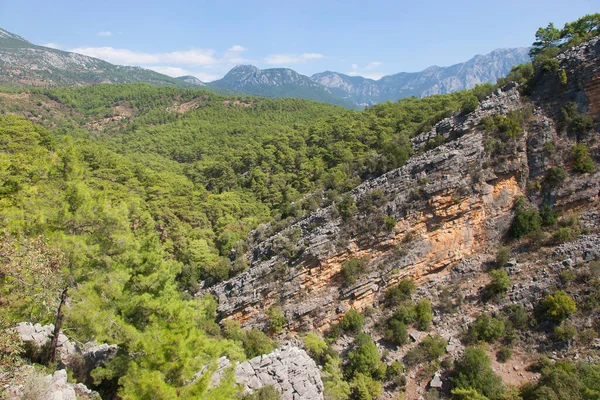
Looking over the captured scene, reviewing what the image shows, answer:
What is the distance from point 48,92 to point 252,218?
96620mm

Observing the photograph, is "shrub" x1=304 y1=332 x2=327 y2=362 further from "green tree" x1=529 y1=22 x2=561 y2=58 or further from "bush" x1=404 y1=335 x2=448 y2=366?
"green tree" x1=529 y1=22 x2=561 y2=58

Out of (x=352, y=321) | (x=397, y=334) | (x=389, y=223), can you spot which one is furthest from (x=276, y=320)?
(x=389, y=223)

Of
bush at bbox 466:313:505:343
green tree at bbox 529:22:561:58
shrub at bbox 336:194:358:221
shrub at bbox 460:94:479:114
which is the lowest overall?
bush at bbox 466:313:505:343

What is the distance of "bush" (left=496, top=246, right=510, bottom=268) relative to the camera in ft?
64.6

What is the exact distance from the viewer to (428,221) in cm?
2159

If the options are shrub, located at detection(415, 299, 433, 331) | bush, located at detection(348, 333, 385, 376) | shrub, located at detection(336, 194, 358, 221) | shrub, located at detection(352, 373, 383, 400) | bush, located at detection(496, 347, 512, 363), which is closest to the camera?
shrub, located at detection(352, 373, 383, 400)

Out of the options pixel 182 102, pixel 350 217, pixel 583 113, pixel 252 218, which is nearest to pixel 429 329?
pixel 350 217

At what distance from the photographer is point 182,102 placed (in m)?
100

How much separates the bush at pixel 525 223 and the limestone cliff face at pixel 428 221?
66cm

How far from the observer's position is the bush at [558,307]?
52.6ft

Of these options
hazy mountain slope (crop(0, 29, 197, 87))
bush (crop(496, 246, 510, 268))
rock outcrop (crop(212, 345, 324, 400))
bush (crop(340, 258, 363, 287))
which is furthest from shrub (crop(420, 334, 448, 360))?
hazy mountain slope (crop(0, 29, 197, 87))

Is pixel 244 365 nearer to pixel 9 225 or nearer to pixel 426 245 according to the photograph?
pixel 9 225

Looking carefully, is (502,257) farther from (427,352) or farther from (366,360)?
(366,360)

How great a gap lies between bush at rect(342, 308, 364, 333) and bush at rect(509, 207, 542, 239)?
11175mm
